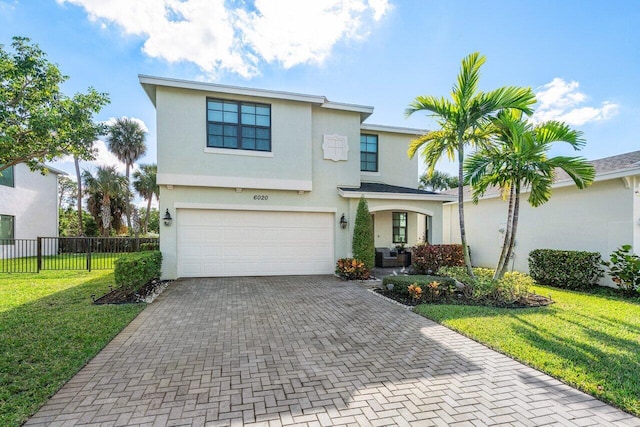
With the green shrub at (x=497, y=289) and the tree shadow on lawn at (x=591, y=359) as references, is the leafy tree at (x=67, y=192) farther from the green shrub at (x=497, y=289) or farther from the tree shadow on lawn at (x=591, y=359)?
the tree shadow on lawn at (x=591, y=359)

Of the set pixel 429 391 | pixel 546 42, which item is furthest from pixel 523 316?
pixel 546 42

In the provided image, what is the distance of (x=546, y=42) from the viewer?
378 inches

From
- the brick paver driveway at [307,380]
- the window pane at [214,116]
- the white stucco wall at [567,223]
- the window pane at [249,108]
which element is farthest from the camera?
the window pane at [249,108]

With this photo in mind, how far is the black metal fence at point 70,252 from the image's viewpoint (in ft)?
41.8

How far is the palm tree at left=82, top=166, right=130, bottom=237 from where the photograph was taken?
23484mm

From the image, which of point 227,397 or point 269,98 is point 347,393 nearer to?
point 227,397

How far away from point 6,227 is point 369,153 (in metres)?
20.5

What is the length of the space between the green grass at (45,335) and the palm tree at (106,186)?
16.3 metres

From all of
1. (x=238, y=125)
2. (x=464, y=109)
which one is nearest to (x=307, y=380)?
(x=464, y=109)

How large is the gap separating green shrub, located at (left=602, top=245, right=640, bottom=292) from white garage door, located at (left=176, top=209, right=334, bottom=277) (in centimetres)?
850

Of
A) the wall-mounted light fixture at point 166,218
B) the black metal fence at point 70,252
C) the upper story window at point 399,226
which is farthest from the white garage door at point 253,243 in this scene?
the upper story window at point 399,226

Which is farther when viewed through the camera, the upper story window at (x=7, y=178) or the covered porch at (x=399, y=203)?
the upper story window at (x=7, y=178)

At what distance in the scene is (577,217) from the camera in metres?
9.88

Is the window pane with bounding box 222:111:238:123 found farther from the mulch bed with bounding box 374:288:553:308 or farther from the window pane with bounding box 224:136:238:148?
the mulch bed with bounding box 374:288:553:308
